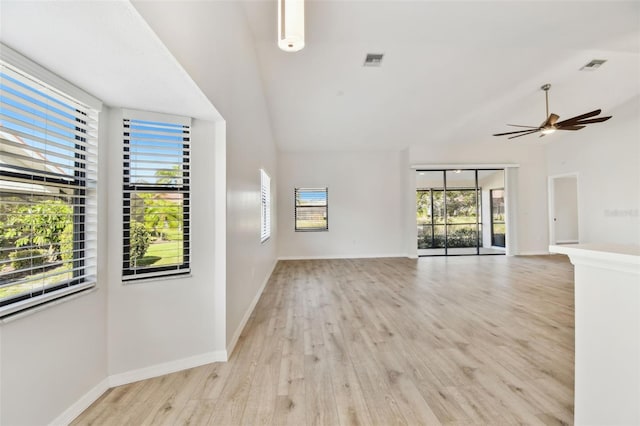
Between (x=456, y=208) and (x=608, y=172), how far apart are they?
10.7ft

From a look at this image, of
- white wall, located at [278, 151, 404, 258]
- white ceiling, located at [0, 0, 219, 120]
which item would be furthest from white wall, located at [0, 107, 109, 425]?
white wall, located at [278, 151, 404, 258]

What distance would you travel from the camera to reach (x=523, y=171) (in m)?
7.70

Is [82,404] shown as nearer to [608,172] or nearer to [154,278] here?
[154,278]

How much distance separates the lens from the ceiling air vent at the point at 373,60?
3887 mm

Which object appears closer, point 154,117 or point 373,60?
point 154,117

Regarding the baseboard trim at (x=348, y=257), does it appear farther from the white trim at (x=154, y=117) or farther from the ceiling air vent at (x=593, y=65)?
the white trim at (x=154, y=117)

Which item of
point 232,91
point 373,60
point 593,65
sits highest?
point 593,65

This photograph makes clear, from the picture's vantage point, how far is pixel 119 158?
1940mm

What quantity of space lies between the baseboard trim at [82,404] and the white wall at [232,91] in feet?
2.71

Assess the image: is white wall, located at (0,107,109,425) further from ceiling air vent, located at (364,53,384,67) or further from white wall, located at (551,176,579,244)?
white wall, located at (551,176,579,244)

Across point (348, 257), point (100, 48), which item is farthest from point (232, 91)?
point (348, 257)

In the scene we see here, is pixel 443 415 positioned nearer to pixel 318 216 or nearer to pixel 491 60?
pixel 491 60

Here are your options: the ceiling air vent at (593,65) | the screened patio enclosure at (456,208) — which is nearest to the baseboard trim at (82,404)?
the screened patio enclosure at (456,208)

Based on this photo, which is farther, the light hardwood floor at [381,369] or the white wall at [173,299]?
the white wall at [173,299]
